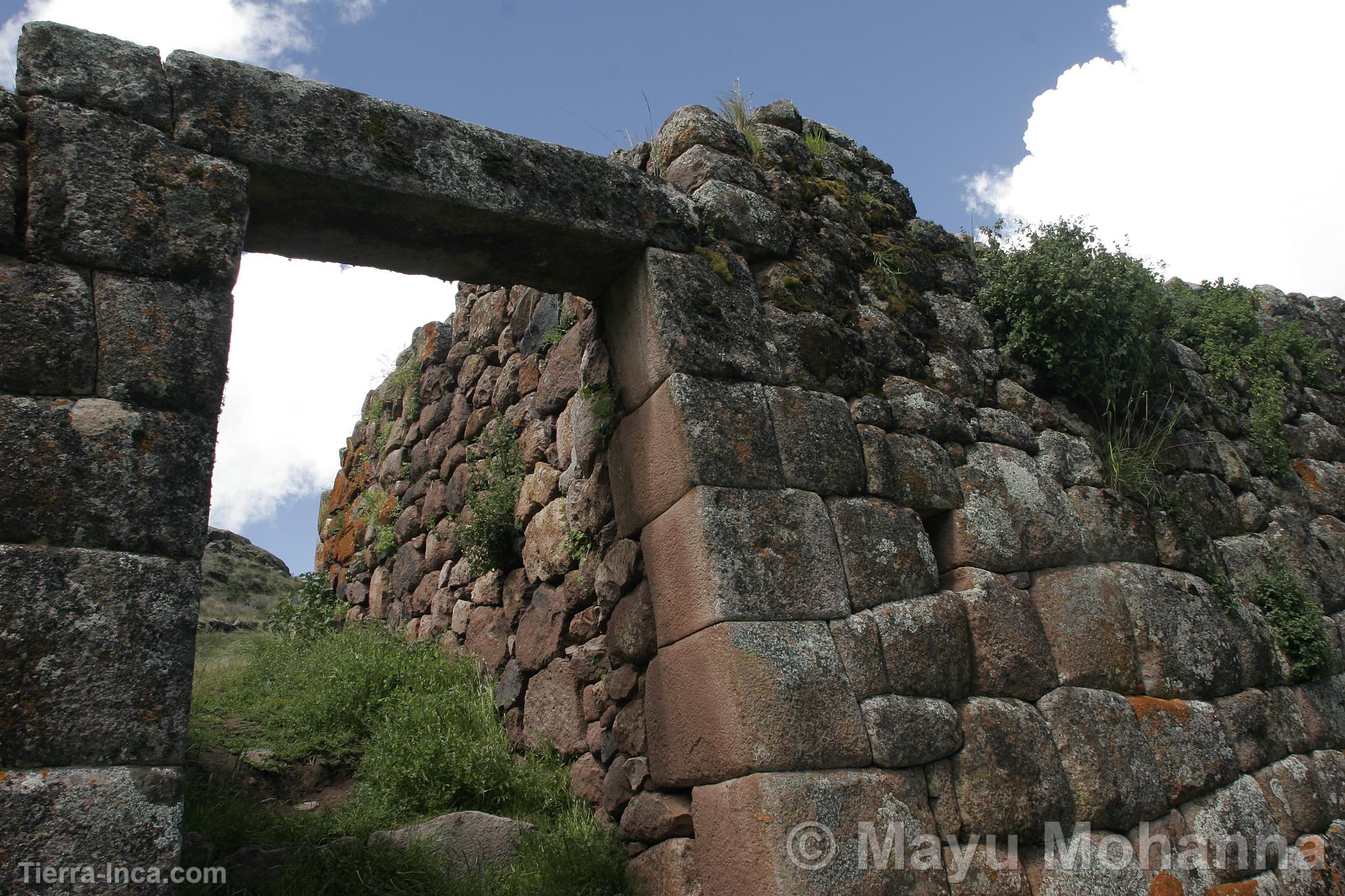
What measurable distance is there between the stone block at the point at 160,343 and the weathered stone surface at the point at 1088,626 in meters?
3.27

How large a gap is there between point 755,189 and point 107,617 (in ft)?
10.4

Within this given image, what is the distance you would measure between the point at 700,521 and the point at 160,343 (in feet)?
5.84

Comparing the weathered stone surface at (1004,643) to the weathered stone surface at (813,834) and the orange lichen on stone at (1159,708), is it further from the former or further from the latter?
the weathered stone surface at (813,834)

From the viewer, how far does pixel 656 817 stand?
3393 millimetres

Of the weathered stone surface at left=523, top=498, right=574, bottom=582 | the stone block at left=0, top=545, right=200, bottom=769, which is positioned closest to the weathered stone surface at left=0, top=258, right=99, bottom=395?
the stone block at left=0, top=545, right=200, bottom=769

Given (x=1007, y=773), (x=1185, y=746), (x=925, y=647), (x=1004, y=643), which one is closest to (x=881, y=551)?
(x=925, y=647)

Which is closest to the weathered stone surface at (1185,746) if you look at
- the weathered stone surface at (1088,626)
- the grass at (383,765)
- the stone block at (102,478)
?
the weathered stone surface at (1088,626)

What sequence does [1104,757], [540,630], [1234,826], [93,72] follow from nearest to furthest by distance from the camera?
[93,72]
[1104,757]
[1234,826]
[540,630]

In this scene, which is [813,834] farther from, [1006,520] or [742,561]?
[1006,520]

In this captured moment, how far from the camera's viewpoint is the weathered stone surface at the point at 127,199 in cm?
286

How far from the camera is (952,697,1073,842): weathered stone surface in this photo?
11.0 ft

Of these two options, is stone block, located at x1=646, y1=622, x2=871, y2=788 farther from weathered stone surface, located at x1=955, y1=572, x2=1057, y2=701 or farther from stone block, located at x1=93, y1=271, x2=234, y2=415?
stone block, located at x1=93, y1=271, x2=234, y2=415

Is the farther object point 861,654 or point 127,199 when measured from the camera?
point 861,654

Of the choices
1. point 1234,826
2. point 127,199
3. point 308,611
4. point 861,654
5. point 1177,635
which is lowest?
point 1234,826
